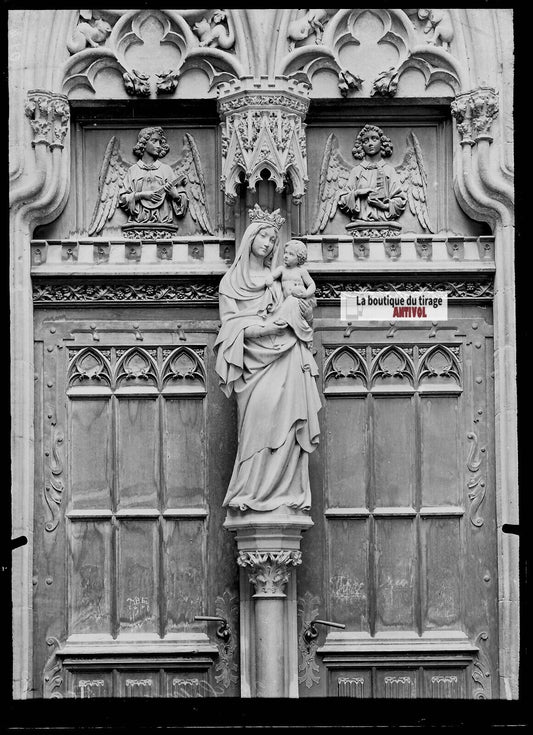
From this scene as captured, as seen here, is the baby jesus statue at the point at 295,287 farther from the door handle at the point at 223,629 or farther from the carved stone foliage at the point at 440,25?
the door handle at the point at 223,629

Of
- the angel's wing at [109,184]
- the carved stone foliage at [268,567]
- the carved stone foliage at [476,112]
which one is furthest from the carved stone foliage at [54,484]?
the carved stone foliage at [476,112]

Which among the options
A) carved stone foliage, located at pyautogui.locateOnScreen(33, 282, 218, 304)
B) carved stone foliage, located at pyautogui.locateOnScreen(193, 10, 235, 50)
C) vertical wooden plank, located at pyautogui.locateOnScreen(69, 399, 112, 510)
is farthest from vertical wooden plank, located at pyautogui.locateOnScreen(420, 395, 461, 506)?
carved stone foliage, located at pyautogui.locateOnScreen(193, 10, 235, 50)

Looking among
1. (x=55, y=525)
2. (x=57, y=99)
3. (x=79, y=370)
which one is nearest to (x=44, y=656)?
(x=55, y=525)

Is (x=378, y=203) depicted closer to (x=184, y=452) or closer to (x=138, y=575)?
(x=184, y=452)

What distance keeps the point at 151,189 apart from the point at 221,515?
101 inches

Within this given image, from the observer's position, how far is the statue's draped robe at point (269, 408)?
Result: 480 inches

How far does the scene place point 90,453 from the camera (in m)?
12.9

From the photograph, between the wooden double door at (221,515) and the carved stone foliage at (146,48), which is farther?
the carved stone foliage at (146,48)

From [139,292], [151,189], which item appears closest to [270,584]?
[139,292]

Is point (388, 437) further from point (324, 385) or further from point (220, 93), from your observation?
point (220, 93)

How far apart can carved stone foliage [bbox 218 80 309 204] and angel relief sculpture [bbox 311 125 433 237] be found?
516mm

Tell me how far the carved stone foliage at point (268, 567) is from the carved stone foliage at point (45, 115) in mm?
3480

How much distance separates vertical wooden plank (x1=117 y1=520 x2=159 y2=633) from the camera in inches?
502

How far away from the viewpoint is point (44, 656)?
500 inches
